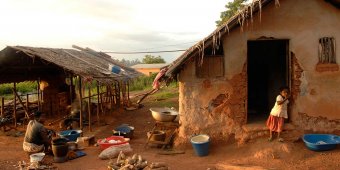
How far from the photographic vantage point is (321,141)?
9578 millimetres

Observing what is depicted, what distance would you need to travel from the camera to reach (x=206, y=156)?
980 centimetres

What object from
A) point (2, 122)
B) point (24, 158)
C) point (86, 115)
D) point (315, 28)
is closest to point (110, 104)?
point (86, 115)

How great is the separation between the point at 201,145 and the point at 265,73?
616 centimetres

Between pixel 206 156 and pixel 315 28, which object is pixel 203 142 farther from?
pixel 315 28

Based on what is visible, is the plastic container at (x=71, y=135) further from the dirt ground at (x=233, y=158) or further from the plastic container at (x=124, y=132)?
the plastic container at (x=124, y=132)

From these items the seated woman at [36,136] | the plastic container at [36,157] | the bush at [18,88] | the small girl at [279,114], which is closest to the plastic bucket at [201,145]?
the small girl at [279,114]

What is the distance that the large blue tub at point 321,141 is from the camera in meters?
9.02

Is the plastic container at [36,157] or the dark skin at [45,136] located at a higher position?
the dark skin at [45,136]

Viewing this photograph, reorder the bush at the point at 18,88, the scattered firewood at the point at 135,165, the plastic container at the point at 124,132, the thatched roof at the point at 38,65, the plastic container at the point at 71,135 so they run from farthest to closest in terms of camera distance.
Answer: the bush at the point at 18,88 < the thatched roof at the point at 38,65 < the plastic container at the point at 124,132 < the plastic container at the point at 71,135 < the scattered firewood at the point at 135,165

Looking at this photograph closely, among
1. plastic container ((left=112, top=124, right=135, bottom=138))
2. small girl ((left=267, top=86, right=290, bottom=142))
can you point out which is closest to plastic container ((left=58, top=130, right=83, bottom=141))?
plastic container ((left=112, top=124, right=135, bottom=138))

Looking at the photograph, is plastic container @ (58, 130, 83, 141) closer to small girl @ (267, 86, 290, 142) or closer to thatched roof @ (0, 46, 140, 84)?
thatched roof @ (0, 46, 140, 84)

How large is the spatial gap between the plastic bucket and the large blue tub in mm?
2613

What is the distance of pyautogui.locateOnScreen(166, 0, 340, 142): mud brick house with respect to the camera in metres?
9.73

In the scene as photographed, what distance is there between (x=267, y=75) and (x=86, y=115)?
27.7 ft
